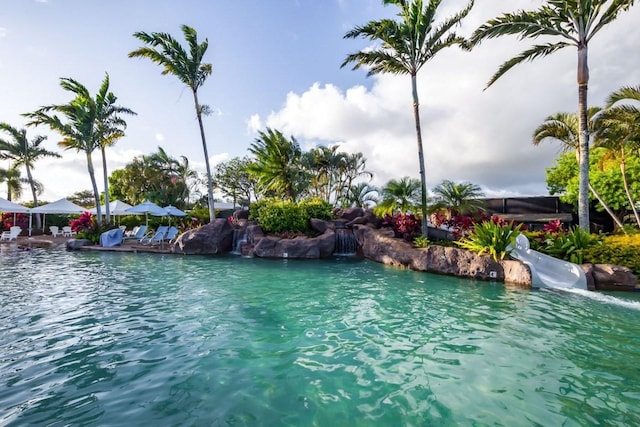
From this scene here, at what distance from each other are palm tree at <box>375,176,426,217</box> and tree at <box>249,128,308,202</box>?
8.26 m

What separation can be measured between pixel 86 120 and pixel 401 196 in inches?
805

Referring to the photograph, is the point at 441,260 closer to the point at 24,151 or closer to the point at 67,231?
the point at 67,231

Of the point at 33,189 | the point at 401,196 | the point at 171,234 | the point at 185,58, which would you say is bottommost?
the point at 171,234

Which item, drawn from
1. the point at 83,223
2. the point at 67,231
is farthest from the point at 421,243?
the point at 67,231

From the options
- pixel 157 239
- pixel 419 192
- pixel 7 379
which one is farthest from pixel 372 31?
pixel 157 239

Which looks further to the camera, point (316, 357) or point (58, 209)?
point (58, 209)

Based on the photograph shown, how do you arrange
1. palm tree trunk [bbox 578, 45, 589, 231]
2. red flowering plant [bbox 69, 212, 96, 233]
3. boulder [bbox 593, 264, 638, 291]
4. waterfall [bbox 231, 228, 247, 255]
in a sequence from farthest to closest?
red flowering plant [bbox 69, 212, 96, 233]
waterfall [bbox 231, 228, 247, 255]
palm tree trunk [bbox 578, 45, 589, 231]
boulder [bbox 593, 264, 638, 291]

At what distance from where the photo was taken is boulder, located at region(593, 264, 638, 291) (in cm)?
799

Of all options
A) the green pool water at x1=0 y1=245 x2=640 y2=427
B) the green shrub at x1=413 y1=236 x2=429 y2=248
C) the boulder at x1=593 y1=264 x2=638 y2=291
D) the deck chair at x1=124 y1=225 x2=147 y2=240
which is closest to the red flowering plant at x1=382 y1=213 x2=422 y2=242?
the green shrub at x1=413 y1=236 x2=429 y2=248

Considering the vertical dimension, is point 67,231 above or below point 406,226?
above

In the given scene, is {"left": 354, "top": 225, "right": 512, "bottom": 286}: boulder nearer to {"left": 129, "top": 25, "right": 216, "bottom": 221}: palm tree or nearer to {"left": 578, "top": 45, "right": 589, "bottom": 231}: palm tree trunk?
{"left": 578, "top": 45, "right": 589, "bottom": 231}: palm tree trunk

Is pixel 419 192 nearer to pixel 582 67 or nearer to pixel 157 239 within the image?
pixel 582 67

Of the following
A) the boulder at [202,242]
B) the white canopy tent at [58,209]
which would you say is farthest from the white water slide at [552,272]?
the white canopy tent at [58,209]

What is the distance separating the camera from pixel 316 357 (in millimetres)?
4082
